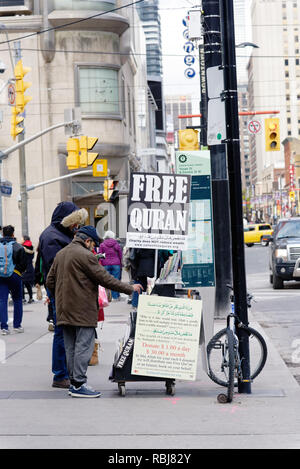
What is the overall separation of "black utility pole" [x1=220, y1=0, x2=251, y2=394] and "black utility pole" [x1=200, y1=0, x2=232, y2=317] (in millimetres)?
5427

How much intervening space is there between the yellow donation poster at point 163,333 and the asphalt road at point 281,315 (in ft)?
3.39

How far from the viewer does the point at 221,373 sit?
29.7 ft

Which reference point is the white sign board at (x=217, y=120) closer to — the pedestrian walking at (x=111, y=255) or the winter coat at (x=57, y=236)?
the winter coat at (x=57, y=236)

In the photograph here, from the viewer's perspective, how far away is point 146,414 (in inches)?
305

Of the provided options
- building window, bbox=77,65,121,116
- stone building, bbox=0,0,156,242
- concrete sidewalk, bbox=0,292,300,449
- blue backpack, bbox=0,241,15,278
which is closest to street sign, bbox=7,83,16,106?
blue backpack, bbox=0,241,15,278

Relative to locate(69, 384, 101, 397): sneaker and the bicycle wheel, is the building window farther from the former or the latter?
locate(69, 384, 101, 397): sneaker

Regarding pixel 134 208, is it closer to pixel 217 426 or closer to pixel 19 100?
pixel 217 426

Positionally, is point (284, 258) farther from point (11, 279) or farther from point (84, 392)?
point (84, 392)

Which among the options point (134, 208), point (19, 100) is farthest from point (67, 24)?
point (134, 208)

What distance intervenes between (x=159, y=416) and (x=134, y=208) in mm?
2677

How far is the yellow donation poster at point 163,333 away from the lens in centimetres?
862

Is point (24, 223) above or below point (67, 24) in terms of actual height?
below

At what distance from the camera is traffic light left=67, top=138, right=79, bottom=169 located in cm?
2718

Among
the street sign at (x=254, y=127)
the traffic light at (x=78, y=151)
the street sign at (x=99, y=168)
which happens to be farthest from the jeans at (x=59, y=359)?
the street sign at (x=254, y=127)
